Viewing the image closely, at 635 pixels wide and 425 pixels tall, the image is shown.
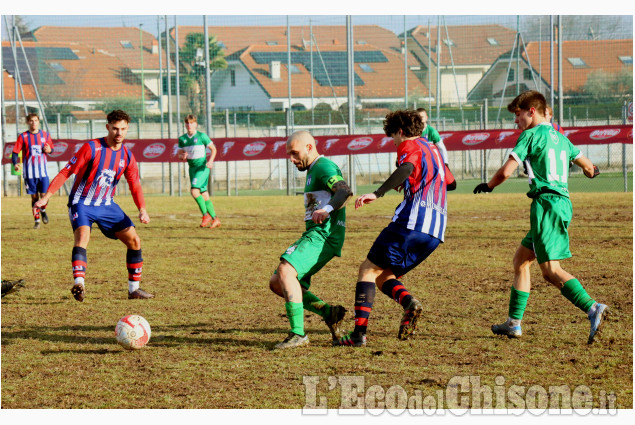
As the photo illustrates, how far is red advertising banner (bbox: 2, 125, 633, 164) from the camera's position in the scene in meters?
20.8

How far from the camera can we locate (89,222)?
7949 mm

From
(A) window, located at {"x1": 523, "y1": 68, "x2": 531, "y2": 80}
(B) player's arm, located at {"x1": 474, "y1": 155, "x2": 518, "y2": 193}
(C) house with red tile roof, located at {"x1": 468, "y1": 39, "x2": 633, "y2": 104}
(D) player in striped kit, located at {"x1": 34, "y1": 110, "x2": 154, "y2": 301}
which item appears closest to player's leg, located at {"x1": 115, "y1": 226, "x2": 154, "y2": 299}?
(D) player in striped kit, located at {"x1": 34, "y1": 110, "x2": 154, "y2": 301}

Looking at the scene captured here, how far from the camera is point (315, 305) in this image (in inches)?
Answer: 237

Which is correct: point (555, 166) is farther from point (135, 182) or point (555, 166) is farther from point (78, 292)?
point (135, 182)

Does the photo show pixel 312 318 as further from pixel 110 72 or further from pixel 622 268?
pixel 110 72

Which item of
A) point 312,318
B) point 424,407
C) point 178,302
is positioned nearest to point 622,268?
point 312,318

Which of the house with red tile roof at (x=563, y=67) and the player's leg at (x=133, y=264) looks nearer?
the player's leg at (x=133, y=264)

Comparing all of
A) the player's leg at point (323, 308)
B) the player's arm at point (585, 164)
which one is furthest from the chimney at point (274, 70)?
the player's leg at point (323, 308)

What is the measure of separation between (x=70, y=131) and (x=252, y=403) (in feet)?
78.0

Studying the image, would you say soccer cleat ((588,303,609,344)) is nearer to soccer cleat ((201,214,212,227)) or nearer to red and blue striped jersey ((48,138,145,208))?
red and blue striped jersey ((48,138,145,208))

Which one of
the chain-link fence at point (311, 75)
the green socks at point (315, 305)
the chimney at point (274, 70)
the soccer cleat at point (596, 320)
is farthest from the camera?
Answer: the chimney at point (274, 70)

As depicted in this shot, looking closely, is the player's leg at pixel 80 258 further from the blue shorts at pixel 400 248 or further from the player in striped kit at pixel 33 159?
the player in striped kit at pixel 33 159

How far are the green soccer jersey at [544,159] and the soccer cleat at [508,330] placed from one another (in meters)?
1.01

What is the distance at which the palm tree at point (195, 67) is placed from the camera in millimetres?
30445
